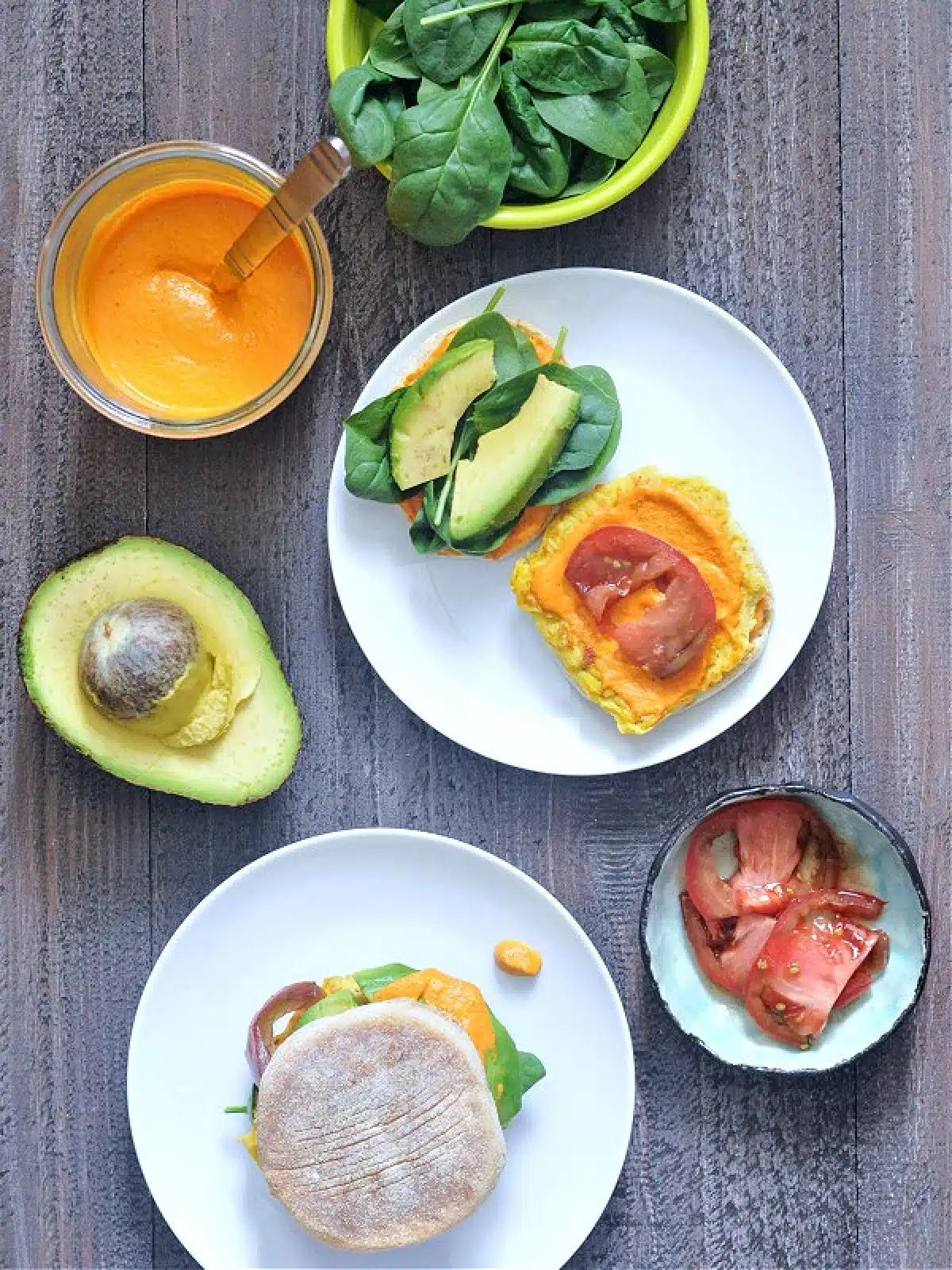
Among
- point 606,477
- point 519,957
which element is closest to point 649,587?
point 606,477

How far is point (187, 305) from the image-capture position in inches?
60.2

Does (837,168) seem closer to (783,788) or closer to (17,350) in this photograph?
(783,788)

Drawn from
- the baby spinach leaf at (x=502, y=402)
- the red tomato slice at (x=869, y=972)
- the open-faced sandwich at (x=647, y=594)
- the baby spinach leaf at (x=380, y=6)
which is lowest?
the red tomato slice at (x=869, y=972)

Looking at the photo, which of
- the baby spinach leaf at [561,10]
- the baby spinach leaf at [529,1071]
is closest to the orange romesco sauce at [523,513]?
the baby spinach leaf at [561,10]

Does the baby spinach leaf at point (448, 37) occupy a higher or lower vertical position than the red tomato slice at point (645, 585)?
higher

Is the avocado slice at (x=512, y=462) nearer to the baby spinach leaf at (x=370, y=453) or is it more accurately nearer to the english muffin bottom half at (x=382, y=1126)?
the baby spinach leaf at (x=370, y=453)

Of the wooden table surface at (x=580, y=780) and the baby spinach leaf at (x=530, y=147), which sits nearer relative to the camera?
the baby spinach leaf at (x=530, y=147)

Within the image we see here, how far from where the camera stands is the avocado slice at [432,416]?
153 centimetres

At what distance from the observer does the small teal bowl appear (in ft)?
5.21

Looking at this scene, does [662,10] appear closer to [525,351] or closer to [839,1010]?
[525,351]

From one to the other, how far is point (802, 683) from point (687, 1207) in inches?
28.8

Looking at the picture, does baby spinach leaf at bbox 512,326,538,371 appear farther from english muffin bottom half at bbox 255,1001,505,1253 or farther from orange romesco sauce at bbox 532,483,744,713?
english muffin bottom half at bbox 255,1001,505,1253

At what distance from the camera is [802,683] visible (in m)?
1.71

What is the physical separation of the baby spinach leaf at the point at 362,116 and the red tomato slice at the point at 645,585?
1.73ft
